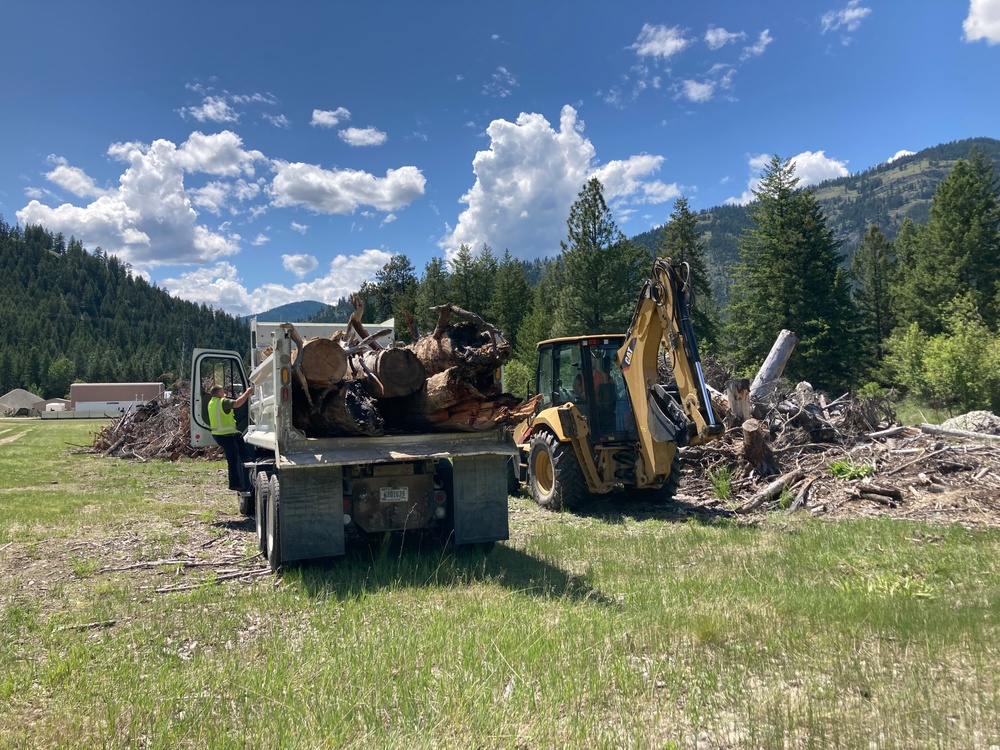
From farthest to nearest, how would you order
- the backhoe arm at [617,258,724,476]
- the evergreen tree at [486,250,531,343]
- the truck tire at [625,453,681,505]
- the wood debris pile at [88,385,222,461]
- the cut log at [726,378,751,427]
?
the evergreen tree at [486,250,531,343] < the wood debris pile at [88,385,222,461] < the cut log at [726,378,751,427] < the truck tire at [625,453,681,505] < the backhoe arm at [617,258,724,476]

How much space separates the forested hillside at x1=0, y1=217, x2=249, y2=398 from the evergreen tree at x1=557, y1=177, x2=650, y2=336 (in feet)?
274

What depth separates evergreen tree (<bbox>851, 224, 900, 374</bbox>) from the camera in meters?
47.1

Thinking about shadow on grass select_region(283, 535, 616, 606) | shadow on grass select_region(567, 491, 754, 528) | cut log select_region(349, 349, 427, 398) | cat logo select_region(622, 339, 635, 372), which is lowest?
shadow on grass select_region(567, 491, 754, 528)

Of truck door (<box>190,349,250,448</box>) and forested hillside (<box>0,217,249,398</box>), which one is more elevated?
forested hillside (<box>0,217,249,398</box>)

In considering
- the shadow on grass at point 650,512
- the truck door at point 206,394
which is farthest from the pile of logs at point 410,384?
the shadow on grass at point 650,512

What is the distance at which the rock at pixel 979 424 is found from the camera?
46.9 ft

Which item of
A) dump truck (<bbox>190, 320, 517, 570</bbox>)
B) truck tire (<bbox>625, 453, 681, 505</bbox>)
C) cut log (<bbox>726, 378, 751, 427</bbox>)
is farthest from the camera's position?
cut log (<bbox>726, 378, 751, 427</bbox>)

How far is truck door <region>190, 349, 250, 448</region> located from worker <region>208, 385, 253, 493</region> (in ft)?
0.52

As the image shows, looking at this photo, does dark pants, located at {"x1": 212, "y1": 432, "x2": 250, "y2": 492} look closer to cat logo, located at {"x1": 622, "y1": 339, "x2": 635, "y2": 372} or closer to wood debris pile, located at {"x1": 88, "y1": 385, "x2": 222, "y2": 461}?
cat logo, located at {"x1": 622, "y1": 339, "x2": 635, "y2": 372}

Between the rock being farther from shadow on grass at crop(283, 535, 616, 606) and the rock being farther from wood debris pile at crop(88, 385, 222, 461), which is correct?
wood debris pile at crop(88, 385, 222, 461)

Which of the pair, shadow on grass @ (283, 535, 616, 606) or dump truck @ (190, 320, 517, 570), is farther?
dump truck @ (190, 320, 517, 570)

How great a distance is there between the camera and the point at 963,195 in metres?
39.3

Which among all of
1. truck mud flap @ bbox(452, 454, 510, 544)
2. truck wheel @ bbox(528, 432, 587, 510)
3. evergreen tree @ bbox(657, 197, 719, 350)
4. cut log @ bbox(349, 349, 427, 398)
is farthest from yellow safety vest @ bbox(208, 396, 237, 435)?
evergreen tree @ bbox(657, 197, 719, 350)

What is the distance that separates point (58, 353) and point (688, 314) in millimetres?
160817
